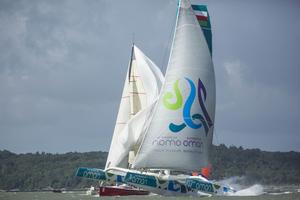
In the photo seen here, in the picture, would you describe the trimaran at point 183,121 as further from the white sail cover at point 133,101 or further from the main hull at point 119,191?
the white sail cover at point 133,101

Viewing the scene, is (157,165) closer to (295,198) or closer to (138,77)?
(295,198)

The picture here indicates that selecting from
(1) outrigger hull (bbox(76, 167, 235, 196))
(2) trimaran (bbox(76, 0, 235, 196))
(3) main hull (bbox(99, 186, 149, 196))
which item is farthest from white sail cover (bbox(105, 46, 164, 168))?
(1) outrigger hull (bbox(76, 167, 235, 196))

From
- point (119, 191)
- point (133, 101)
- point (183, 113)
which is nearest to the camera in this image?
point (183, 113)

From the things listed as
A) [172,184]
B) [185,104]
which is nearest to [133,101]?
[185,104]

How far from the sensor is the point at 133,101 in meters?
78.8

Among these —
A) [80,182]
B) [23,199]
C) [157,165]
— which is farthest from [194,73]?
[80,182]

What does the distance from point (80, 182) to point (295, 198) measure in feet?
235

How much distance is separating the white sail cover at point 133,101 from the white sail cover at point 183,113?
9.17m

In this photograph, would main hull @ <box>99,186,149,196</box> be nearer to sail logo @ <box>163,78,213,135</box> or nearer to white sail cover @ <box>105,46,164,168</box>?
white sail cover @ <box>105,46,164,168</box>

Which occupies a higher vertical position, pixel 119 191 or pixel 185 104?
pixel 185 104

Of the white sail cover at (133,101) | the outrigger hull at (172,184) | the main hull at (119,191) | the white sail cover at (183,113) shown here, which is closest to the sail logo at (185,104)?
the white sail cover at (183,113)

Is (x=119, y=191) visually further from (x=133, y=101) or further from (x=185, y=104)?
(x=133, y=101)

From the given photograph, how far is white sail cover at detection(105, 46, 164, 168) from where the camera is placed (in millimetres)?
75125

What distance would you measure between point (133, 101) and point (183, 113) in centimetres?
1389
